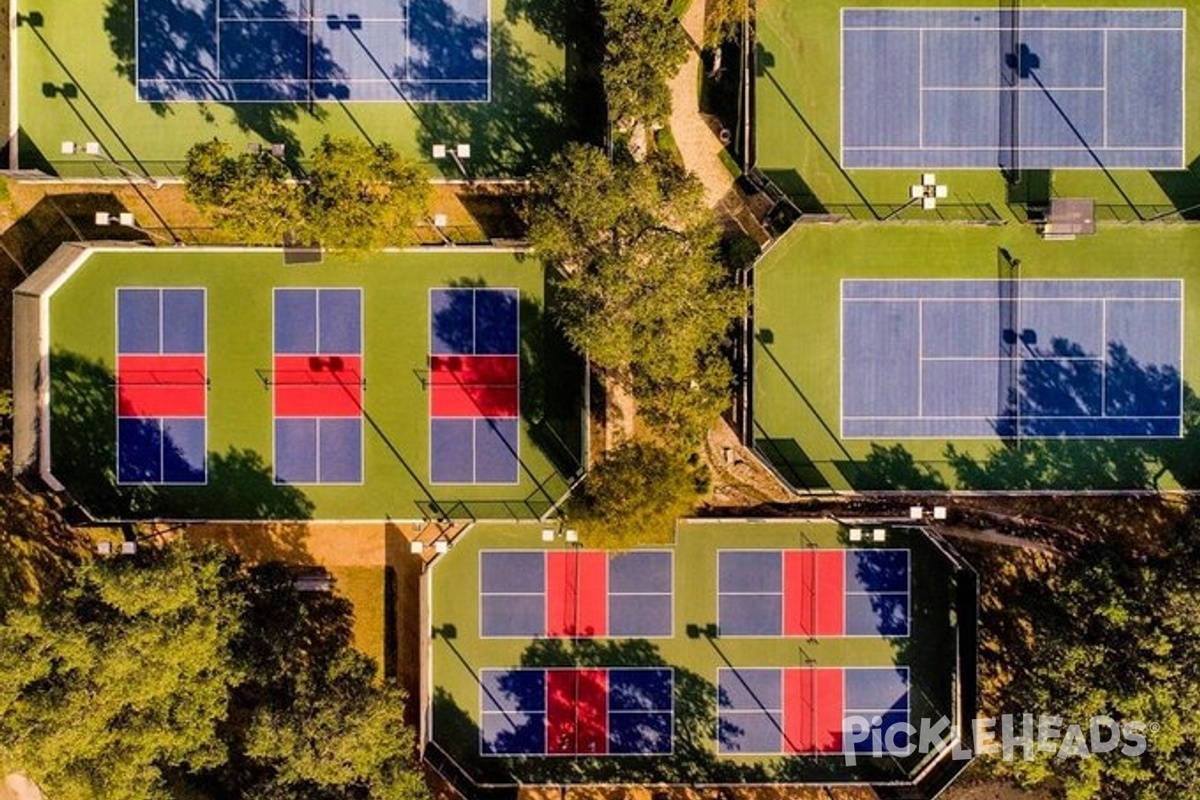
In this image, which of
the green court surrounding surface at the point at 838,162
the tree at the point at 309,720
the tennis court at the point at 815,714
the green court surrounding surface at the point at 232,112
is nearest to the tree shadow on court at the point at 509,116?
the green court surrounding surface at the point at 232,112

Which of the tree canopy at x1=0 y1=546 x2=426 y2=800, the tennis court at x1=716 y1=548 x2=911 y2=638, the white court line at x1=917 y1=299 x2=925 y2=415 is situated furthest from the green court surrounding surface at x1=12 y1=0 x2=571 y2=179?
the tennis court at x1=716 y1=548 x2=911 y2=638

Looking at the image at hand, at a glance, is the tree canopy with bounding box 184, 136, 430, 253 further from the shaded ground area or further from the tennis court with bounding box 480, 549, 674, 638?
the tennis court with bounding box 480, 549, 674, 638

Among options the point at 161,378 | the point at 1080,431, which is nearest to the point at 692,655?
the point at 1080,431

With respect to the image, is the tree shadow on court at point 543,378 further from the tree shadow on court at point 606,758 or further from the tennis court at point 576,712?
the tennis court at point 576,712

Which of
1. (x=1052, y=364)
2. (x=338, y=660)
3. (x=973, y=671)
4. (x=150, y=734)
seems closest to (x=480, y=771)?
(x=338, y=660)

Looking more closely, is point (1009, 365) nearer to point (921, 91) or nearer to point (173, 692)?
point (921, 91)

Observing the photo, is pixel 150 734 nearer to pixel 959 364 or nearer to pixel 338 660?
pixel 338 660

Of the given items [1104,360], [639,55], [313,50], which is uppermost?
[313,50]
